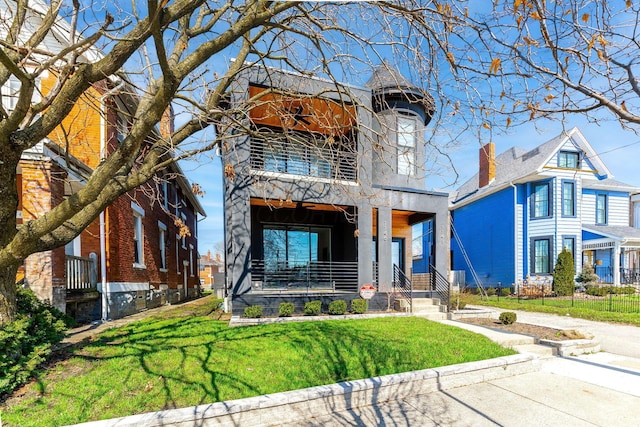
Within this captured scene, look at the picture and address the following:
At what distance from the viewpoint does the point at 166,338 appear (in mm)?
6539

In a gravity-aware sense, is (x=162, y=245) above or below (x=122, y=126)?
below

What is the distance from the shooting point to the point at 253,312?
8812 mm

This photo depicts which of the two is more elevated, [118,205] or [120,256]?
[118,205]

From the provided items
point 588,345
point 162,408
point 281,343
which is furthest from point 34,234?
point 588,345

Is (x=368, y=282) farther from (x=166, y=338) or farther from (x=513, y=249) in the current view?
(x=513, y=249)

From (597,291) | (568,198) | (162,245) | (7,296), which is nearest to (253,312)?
(7,296)

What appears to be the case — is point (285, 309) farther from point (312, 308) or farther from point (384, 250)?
point (384, 250)

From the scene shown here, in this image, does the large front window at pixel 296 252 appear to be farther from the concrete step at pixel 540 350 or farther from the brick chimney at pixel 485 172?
the brick chimney at pixel 485 172

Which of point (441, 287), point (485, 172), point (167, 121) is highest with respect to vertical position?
point (485, 172)

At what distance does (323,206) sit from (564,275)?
13.5m

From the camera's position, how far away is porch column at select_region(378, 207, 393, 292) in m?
11.1

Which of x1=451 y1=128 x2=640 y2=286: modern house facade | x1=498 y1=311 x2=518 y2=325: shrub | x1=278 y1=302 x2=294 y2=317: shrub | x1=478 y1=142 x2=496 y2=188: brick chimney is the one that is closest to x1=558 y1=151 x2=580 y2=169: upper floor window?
x1=451 y1=128 x2=640 y2=286: modern house facade

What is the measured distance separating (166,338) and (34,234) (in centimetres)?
345

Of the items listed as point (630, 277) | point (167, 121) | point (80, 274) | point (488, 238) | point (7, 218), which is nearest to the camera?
point (7, 218)
